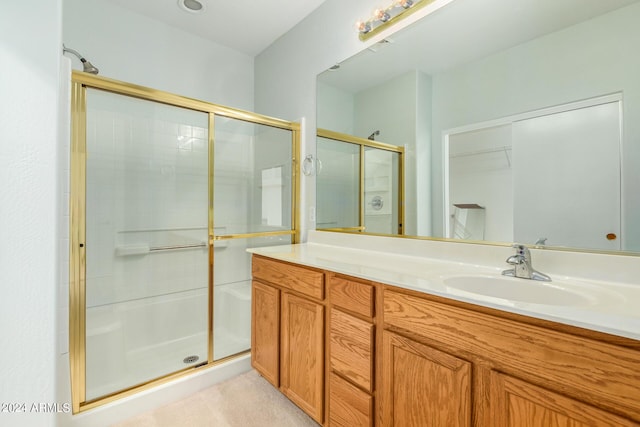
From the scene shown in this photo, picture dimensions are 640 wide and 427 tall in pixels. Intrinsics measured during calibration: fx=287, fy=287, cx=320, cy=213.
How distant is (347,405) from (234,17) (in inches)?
105

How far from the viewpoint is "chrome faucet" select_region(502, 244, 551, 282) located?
41.9 inches

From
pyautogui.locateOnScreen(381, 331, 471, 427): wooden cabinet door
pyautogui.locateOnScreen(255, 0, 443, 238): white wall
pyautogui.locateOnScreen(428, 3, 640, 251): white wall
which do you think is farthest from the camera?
pyautogui.locateOnScreen(255, 0, 443, 238): white wall

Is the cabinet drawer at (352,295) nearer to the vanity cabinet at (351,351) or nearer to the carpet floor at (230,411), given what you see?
the vanity cabinet at (351,351)

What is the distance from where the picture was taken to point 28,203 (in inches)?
43.8

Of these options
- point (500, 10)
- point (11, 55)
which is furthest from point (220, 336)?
point (500, 10)

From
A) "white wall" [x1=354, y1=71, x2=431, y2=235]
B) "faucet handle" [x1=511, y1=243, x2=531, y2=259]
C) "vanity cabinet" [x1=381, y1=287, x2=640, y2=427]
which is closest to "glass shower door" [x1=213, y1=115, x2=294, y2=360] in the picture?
"white wall" [x1=354, y1=71, x2=431, y2=235]

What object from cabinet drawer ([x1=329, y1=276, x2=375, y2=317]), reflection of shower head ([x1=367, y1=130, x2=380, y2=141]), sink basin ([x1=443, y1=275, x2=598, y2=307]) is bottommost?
cabinet drawer ([x1=329, y1=276, x2=375, y2=317])

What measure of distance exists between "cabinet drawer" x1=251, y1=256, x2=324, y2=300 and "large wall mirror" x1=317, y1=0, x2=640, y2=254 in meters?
0.61

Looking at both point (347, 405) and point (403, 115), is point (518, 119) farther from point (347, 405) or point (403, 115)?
point (347, 405)

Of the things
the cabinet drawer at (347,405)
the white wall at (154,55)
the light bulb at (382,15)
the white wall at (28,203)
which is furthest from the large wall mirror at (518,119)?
the white wall at (28,203)

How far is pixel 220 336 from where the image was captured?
6.80ft

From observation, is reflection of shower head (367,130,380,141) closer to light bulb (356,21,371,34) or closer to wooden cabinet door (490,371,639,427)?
light bulb (356,21,371,34)

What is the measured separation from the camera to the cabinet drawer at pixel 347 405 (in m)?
1.15

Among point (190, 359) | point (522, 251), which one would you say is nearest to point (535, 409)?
point (522, 251)
